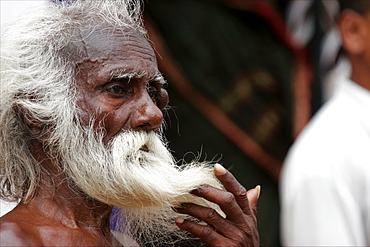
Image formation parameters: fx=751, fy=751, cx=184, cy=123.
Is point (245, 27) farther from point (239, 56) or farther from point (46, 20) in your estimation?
point (46, 20)

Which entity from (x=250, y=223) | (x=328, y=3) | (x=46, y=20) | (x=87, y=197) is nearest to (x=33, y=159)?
(x=87, y=197)

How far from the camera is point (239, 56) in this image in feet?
18.2

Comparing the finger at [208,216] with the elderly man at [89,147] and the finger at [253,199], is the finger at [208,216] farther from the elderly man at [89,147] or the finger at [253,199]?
the finger at [253,199]

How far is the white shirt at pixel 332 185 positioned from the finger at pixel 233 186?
134 cm

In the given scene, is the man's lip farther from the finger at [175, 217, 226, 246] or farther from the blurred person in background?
the blurred person in background

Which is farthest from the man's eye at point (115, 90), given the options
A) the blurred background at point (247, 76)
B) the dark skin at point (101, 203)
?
the blurred background at point (247, 76)

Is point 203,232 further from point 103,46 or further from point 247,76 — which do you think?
point 247,76

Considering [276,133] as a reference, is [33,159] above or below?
above

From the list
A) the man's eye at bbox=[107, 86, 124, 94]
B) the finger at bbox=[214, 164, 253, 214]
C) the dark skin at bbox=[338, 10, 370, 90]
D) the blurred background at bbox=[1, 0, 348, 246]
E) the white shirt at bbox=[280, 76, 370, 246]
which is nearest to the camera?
the finger at bbox=[214, 164, 253, 214]

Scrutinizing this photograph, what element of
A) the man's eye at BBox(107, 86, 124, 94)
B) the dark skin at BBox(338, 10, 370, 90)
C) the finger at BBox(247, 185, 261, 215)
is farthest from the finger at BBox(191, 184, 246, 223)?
the dark skin at BBox(338, 10, 370, 90)

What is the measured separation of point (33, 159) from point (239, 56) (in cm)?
295

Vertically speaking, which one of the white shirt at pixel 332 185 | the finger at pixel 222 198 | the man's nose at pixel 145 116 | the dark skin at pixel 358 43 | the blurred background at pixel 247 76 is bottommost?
the blurred background at pixel 247 76

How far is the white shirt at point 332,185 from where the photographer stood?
3984 mm

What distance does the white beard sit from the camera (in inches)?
107
